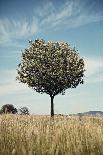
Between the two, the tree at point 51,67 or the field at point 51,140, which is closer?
the field at point 51,140

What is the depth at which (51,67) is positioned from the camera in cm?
5450

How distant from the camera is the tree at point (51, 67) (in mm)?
54438

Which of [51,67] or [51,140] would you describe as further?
[51,67]

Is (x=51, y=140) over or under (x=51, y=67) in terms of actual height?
under

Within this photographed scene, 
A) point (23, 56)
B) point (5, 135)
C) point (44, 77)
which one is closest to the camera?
point (5, 135)

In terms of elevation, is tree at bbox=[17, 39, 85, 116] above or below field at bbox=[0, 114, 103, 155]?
above

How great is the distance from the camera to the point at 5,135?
→ 8.53 m

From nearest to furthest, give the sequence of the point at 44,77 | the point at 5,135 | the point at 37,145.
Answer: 1. the point at 37,145
2. the point at 5,135
3. the point at 44,77

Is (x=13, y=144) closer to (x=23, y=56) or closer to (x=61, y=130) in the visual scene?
(x=61, y=130)

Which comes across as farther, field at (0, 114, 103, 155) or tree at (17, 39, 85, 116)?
tree at (17, 39, 85, 116)

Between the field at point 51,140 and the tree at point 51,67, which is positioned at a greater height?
the tree at point 51,67

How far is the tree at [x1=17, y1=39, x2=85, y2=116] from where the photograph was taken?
54.4 metres

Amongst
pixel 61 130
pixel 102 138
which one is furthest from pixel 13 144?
pixel 102 138

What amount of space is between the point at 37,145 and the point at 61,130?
1.36 metres
